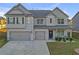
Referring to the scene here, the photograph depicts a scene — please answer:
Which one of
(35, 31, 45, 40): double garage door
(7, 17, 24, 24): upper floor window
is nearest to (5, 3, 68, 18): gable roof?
(7, 17, 24, 24): upper floor window

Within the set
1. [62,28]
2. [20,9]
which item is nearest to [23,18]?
[20,9]

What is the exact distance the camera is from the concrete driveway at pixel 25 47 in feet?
46.8

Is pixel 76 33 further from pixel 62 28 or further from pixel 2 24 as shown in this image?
pixel 2 24

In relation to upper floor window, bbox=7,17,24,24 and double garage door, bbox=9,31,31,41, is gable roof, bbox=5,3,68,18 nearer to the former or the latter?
upper floor window, bbox=7,17,24,24

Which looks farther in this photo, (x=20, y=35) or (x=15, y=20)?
(x=20, y=35)

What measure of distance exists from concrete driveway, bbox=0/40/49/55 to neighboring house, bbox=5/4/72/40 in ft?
0.55

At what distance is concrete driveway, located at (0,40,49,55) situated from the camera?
1425cm

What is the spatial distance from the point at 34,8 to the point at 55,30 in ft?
3.22

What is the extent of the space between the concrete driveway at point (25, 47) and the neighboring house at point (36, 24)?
169 millimetres

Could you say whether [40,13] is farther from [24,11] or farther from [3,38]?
[3,38]

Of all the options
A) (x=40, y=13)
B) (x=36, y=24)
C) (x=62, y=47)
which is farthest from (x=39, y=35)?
(x=62, y=47)

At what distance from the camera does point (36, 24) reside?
1441 centimetres

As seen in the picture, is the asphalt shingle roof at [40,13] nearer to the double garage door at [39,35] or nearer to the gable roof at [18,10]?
the gable roof at [18,10]

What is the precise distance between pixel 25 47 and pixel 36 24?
2.69ft
